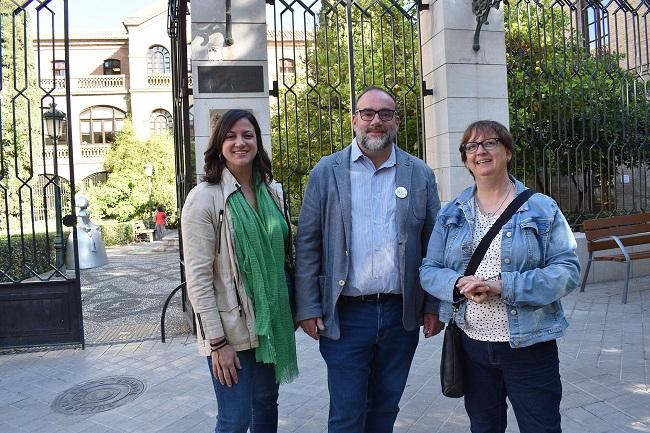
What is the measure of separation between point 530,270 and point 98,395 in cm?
389

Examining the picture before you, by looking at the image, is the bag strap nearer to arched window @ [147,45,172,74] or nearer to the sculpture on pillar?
the sculpture on pillar

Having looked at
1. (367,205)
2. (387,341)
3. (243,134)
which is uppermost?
(243,134)

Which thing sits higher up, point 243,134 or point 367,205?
point 243,134

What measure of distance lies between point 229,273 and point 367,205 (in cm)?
79

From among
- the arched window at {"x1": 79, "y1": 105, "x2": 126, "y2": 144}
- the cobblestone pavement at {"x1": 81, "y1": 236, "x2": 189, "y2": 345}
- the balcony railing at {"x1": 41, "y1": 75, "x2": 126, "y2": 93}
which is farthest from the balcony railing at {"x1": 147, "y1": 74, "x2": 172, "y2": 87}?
the cobblestone pavement at {"x1": 81, "y1": 236, "x2": 189, "y2": 345}

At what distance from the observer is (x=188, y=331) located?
6.52 metres

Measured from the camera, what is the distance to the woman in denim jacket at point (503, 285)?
2293 millimetres

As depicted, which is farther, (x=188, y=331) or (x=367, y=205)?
(x=188, y=331)

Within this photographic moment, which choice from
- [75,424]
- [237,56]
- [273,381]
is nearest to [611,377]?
[273,381]

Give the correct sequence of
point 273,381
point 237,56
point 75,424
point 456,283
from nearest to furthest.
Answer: point 456,283 < point 273,381 < point 75,424 < point 237,56

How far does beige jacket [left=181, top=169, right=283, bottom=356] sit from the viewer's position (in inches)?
96.7

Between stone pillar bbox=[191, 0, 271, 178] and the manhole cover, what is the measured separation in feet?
7.24

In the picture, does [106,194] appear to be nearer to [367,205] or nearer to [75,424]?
[75,424]

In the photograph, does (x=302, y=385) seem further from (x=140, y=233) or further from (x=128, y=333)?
(x=140, y=233)
